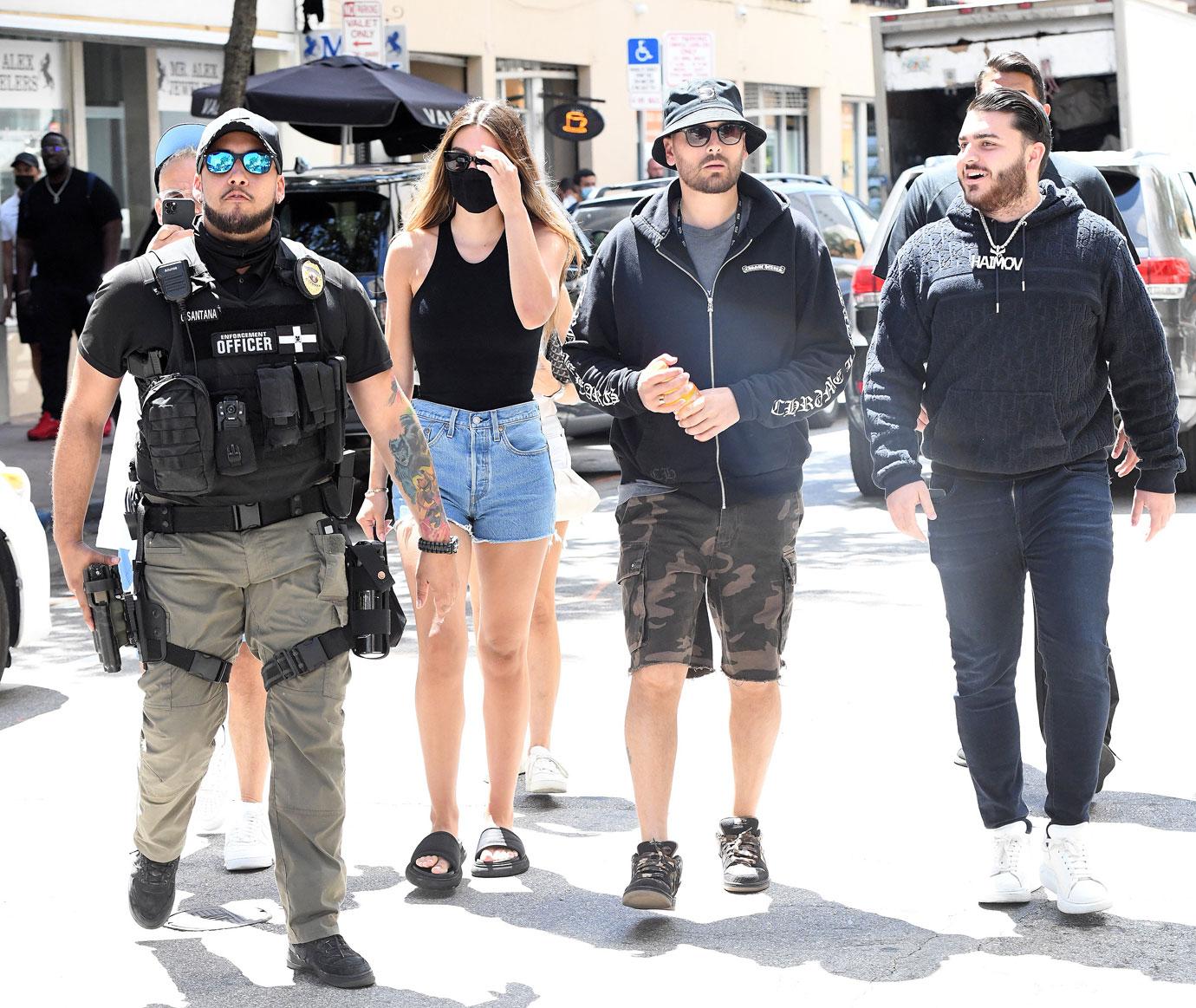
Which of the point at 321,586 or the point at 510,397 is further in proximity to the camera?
the point at 510,397

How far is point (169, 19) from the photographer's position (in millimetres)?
18594

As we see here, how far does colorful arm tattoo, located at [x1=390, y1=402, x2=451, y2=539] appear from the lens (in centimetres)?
471

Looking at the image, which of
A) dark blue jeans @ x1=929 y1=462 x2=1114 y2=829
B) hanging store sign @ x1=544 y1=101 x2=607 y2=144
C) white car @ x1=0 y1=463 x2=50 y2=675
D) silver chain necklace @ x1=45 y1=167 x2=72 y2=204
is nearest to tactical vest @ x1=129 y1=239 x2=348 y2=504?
dark blue jeans @ x1=929 y1=462 x2=1114 y2=829

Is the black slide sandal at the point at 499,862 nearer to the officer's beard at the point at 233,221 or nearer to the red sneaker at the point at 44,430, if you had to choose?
the officer's beard at the point at 233,221

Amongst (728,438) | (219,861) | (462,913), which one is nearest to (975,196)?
(728,438)

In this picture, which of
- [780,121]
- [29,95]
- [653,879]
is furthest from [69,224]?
[780,121]

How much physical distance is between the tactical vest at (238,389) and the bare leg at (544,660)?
160cm

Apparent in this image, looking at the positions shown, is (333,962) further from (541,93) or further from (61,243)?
(541,93)

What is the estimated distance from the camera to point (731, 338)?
4.89 m

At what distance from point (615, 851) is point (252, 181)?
2051 mm

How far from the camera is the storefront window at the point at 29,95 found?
1730cm

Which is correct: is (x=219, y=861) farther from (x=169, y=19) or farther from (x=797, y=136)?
(x=797, y=136)

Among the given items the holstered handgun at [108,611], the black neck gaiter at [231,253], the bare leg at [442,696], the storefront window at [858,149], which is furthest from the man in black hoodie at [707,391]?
the storefront window at [858,149]

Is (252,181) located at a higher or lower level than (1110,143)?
lower
